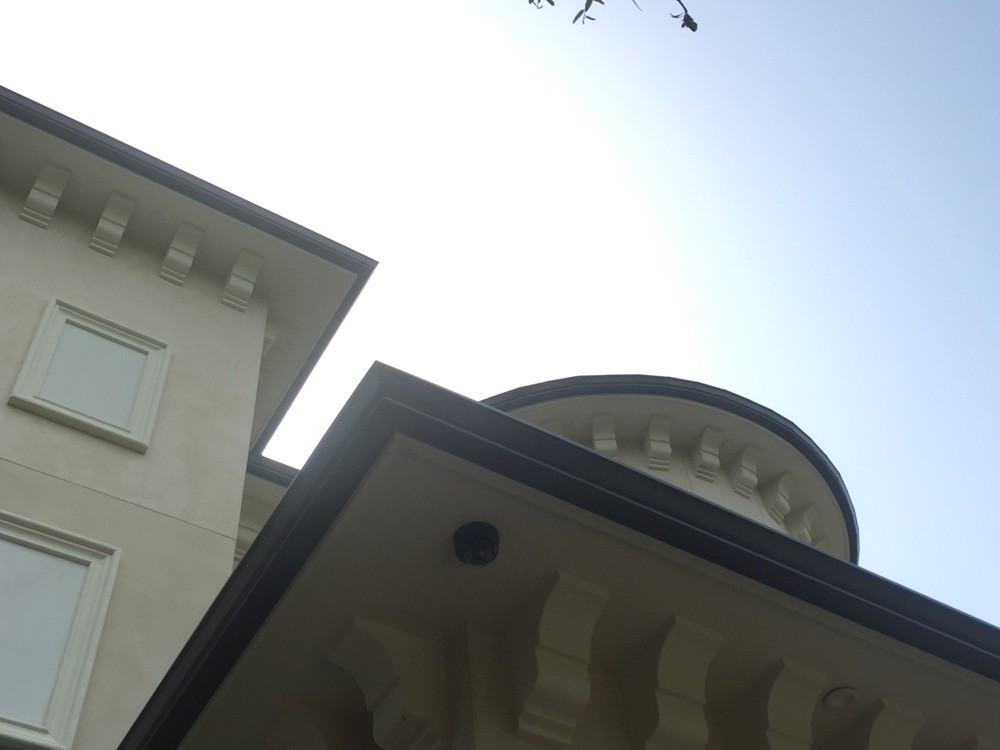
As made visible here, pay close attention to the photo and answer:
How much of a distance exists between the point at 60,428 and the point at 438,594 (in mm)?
4418

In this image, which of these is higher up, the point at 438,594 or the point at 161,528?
the point at 438,594

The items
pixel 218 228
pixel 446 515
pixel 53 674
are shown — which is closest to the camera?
pixel 446 515

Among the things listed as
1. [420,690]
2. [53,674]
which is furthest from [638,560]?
[53,674]

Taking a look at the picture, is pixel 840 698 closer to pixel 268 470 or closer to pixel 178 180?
pixel 268 470

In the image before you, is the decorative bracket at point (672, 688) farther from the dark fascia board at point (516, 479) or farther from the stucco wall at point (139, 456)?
the stucco wall at point (139, 456)

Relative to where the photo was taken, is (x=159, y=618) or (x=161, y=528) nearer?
(x=159, y=618)

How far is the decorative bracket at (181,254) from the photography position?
907 centimetres

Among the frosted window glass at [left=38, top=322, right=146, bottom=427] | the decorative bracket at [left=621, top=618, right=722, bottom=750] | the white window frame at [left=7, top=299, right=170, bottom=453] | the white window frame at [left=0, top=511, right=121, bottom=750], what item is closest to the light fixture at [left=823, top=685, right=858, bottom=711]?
the decorative bracket at [left=621, top=618, right=722, bottom=750]

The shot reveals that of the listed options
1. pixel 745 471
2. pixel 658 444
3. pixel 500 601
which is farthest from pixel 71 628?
pixel 745 471

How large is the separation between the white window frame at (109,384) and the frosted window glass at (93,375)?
0.04 m

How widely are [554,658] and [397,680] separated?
52 cm

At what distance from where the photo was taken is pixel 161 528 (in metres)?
6.80

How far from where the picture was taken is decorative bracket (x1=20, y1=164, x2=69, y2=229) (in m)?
8.70

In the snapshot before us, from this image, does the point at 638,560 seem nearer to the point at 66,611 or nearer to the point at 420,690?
the point at 420,690
